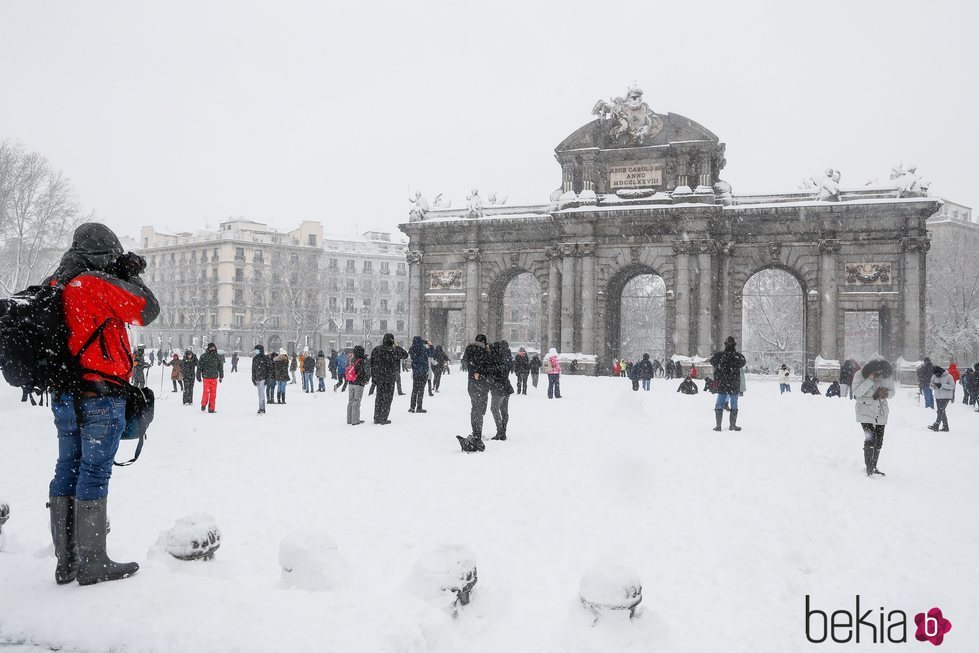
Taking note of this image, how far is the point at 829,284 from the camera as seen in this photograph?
3441 centimetres

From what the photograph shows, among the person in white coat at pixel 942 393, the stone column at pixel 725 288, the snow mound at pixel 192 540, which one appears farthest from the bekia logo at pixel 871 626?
the stone column at pixel 725 288

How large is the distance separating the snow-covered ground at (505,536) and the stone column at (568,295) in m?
21.7

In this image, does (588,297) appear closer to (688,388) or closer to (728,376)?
(688,388)

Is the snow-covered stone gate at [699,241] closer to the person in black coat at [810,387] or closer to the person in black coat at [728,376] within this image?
the person in black coat at [810,387]

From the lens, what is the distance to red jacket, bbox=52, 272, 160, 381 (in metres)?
4.14

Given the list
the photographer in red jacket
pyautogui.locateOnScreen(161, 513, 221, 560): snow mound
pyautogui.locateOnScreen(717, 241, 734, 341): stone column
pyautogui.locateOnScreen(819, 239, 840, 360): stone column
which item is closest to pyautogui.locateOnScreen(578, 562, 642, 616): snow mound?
pyautogui.locateOnScreen(161, 513, 221, 560): snow mound

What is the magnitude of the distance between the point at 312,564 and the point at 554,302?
32.9 m

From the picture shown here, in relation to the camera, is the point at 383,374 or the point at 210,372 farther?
the point at 210,372

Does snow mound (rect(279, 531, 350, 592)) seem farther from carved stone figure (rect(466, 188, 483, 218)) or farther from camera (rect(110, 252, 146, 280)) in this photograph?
carved stone figure (rect(466, 188, 483, 218))

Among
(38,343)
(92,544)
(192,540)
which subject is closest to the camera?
(38,343)

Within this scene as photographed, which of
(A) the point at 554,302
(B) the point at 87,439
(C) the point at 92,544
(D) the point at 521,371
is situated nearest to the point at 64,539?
(C) the point at 92,544

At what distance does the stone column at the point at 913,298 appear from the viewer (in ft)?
109

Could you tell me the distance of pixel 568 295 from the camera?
120ft

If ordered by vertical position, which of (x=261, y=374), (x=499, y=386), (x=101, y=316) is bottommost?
(x=261, y=374)
